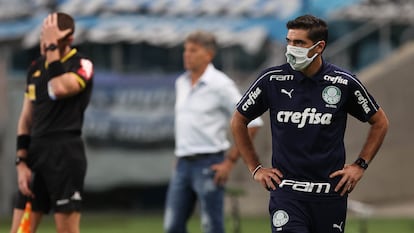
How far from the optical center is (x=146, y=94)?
2156cm

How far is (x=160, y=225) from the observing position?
59.4 ft

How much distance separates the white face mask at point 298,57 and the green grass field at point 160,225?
8.15 meters

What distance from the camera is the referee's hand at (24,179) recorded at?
870 cm

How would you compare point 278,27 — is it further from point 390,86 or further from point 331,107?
point 331,107

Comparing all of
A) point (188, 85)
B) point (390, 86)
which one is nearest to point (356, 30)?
point (390, 86)

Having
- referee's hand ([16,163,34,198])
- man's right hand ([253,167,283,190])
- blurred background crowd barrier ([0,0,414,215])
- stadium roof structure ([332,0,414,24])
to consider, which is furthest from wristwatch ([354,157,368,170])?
stadium roof structure ([332,0,414,24])

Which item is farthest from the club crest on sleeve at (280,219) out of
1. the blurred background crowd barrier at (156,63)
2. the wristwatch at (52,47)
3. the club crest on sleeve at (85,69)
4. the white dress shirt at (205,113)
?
the blurred background crowd barrier at (156,63)

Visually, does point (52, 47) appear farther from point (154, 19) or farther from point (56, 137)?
point (154, 19)

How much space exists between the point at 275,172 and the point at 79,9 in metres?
14.9

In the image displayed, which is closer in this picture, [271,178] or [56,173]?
[271,178]

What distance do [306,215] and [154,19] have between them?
14.9 m

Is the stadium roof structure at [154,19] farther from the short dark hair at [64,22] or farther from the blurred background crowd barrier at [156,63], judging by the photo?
the short dark hair at [64,22]

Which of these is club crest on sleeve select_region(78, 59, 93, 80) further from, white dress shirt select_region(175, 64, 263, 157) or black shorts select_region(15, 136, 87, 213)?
white dress shirt select_region(175, 64, 263, 157)

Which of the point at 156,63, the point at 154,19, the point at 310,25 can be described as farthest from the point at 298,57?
the point at 156,63
